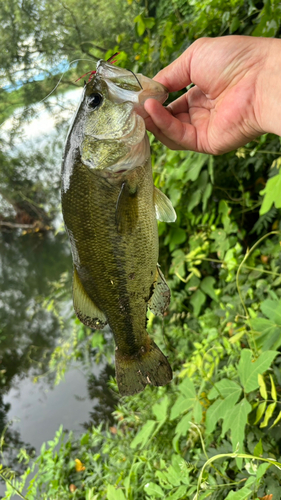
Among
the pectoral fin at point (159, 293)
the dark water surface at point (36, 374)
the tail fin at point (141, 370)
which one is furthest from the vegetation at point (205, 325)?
the dark water surface at point (36, 374)

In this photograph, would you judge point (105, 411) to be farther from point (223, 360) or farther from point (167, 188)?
point (167, 188)

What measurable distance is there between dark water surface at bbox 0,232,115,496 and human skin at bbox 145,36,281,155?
358 cm

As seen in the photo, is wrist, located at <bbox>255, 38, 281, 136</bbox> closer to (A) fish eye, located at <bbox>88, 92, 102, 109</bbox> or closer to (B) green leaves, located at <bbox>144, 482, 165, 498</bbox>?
(A) fish eye, located at <bbox>88, 92, 102, 109</bbox>

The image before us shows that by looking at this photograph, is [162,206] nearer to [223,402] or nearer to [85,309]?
[85,309]

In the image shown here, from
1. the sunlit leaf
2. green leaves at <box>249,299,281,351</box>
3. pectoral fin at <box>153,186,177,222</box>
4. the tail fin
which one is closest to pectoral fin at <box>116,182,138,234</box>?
pectoral fin at <box>153,186,177,222</box>

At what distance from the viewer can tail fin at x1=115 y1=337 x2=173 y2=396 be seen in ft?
3.90

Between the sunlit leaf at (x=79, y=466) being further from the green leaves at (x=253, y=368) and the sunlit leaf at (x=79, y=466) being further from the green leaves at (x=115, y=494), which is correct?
the green leaves at (x=253, y=368)

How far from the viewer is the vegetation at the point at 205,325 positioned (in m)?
1.59

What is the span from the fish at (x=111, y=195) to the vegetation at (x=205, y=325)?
2.27 feet

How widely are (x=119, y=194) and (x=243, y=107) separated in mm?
556

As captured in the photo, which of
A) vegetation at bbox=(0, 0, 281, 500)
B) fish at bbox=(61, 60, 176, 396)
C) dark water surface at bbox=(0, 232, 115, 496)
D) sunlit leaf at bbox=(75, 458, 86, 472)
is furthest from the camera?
dark water surface at bbox=(0, 232, 115, 496)

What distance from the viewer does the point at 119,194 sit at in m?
1.05

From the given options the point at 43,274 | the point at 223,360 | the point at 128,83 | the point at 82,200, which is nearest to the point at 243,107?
the point at 128,83

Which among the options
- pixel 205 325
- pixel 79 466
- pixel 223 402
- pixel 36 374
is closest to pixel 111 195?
pixel 223 402
